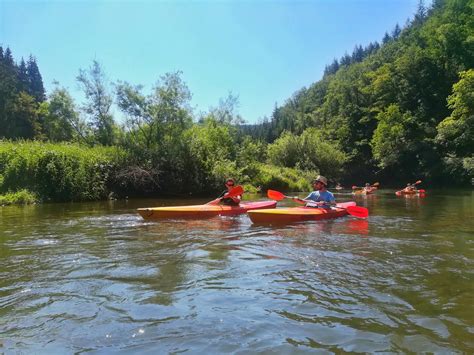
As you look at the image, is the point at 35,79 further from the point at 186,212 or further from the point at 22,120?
the point at 186,212

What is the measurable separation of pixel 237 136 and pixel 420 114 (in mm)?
27213

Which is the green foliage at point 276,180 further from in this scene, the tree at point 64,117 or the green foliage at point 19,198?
the green foliage at point 19,198

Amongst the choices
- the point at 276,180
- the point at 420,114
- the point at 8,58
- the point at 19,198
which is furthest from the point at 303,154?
the point at 8,58

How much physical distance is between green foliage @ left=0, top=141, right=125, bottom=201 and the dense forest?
41 millimetres

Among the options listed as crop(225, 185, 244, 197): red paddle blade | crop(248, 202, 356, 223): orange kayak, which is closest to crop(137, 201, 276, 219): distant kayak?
Result: crop(225, 185, 244, 197): red paddle blade

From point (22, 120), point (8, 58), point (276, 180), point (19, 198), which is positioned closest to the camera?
point (19, 198)

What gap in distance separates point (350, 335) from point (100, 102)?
2269 centimetres

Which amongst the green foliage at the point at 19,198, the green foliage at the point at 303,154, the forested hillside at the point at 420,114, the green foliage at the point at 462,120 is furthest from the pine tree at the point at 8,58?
the green foliage at the point at 462,120

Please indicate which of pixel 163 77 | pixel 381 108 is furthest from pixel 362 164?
pixel 163 77

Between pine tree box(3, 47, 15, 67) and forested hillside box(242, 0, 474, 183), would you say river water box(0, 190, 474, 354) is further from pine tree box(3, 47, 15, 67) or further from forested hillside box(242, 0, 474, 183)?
pine tree box(3, 47, 15, 67)

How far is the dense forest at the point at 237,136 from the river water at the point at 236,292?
10298 mm

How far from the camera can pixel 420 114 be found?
50844 mm

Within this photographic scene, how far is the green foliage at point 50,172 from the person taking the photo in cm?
1739

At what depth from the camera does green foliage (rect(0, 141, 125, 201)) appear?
17.4 metres
